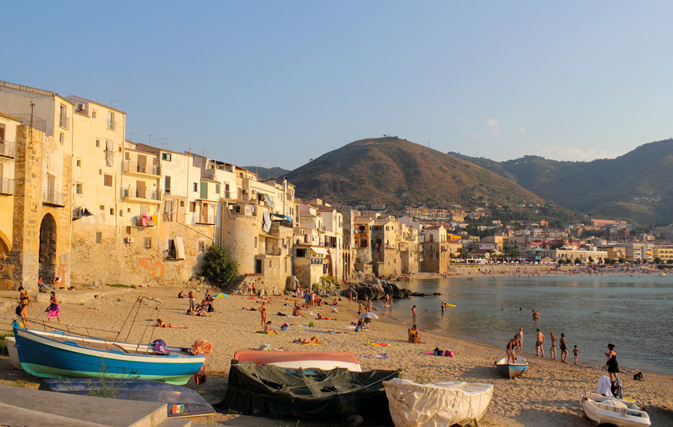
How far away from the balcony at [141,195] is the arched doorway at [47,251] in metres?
7.02

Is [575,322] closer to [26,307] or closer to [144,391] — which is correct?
[26,307]

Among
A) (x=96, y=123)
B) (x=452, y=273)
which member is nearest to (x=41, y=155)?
(x=96, y=123)

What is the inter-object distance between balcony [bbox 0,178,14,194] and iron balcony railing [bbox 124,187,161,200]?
10172 millimetres

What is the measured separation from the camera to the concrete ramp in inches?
163

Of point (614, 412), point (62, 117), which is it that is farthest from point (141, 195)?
point (614, 412)

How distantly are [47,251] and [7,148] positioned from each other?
6.31 meters

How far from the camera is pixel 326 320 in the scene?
31594mm

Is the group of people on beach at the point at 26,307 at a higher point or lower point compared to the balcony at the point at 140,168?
lower

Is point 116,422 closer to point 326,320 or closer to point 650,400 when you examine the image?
point 650,400

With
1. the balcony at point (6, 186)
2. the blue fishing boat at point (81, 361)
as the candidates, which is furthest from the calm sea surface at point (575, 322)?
the balcony at point (6, 186)

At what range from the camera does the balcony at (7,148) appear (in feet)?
76.7

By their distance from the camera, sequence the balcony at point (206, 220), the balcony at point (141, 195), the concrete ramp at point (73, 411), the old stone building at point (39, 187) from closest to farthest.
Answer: the concrete ramp at point (73, 411) → the old stone building at point (39, 187) → the balcony at point (141, 195) → the balcony at point (206, 220)

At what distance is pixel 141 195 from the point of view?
34938 mm

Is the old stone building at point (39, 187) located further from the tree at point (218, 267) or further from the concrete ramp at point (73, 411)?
the concrete ramp at point (73, 411)
